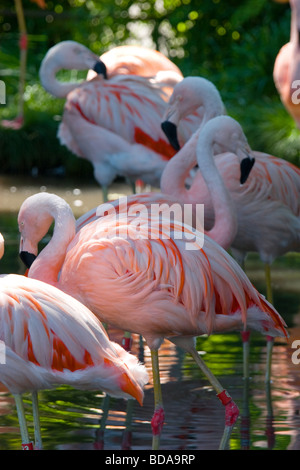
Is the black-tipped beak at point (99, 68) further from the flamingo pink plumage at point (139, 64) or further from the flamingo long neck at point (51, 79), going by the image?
the flamingo long neck at point (51, 79)

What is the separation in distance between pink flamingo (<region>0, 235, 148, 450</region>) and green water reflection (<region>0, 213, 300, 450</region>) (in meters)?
0.52

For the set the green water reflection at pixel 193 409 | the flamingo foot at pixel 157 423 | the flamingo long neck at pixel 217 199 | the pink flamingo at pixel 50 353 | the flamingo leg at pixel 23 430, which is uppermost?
the flamingo long neck at pixel 217 199

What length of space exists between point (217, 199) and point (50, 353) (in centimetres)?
128

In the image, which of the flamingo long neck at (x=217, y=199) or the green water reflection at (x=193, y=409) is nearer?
the green water reflection at (x=193, y=409)

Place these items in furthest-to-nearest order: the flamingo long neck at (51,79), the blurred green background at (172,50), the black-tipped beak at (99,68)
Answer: the blurred green background at (172,50), the flamingo long neck at (51,79), the black-tipped beak at (99,68)

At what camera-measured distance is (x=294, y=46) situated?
16.9 ft

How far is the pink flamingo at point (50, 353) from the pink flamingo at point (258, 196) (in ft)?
4.68

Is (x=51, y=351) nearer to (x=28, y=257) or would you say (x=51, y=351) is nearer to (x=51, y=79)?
(x=28, y=257)

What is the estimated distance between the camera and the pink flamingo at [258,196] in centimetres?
434

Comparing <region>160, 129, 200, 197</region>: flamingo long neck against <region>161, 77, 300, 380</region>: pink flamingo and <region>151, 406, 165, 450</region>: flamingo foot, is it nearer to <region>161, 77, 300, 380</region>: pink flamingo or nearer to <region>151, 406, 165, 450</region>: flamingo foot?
<region>161, 77, 300, 380</region>: pink flamingo

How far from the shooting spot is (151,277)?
3.35m

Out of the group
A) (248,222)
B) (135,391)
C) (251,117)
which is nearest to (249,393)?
(248,222)

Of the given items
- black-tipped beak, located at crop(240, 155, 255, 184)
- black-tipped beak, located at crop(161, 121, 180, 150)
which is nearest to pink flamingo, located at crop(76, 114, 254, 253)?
black-tipped beak, located at crop(240, 155, 255, 184)

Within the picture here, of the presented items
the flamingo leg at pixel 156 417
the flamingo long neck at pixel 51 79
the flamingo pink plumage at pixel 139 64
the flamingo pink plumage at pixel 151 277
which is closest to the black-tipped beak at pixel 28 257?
the flamingo pink plumage at pixel 151 277
